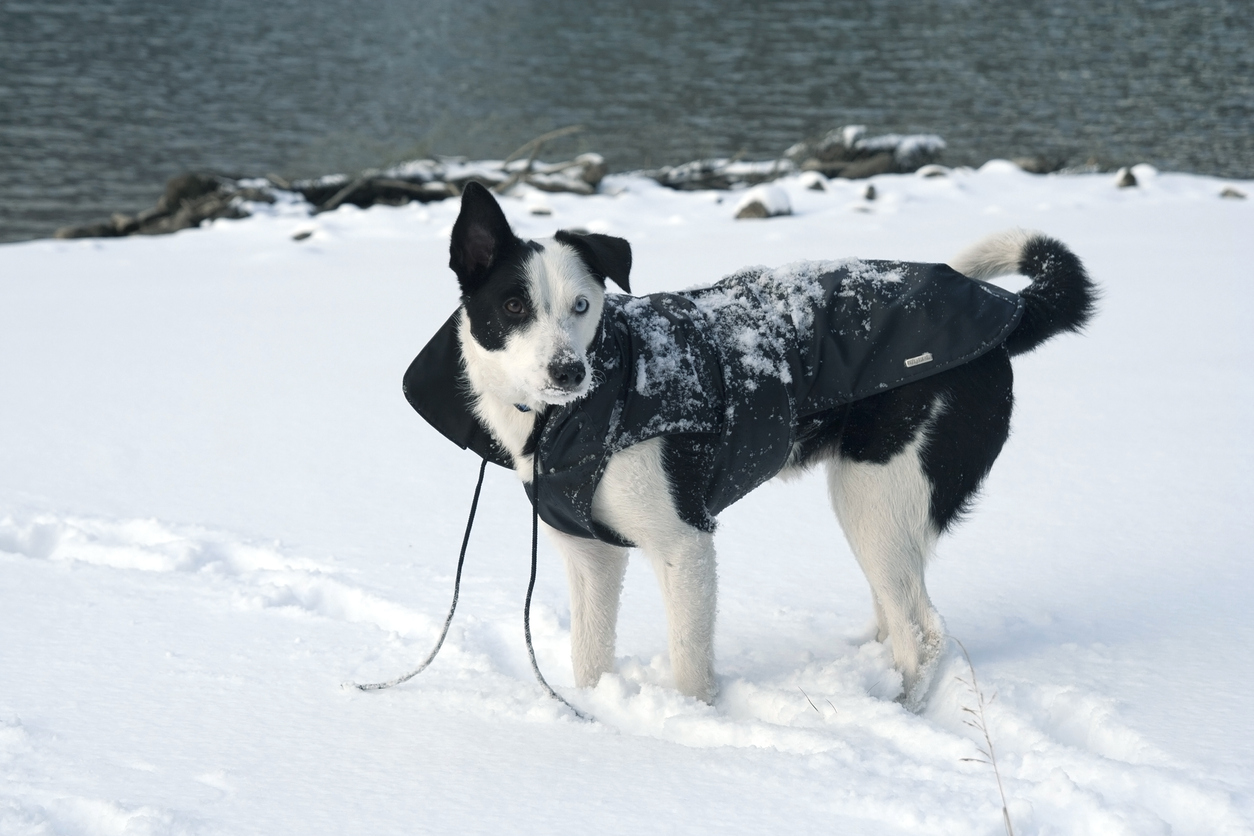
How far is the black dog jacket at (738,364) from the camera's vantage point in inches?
112

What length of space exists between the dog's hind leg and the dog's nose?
101 centimetres

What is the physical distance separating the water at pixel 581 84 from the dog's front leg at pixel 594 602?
10.8 metres

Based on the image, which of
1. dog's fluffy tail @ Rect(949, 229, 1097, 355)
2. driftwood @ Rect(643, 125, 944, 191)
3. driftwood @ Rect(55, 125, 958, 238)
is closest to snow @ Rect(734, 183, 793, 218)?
driftwood @ Rect(55, 125, 958, 238)

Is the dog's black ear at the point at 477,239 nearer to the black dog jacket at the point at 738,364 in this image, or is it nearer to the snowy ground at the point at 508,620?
the black dog jacket at the point at 738,364

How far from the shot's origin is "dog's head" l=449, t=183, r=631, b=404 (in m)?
2.65

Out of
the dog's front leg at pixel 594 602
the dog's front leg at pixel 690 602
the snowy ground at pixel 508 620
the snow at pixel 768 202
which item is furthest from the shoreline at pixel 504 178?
the dog's front leg at pixel 690 602

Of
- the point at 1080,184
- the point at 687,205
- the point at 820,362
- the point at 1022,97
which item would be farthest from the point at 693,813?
the point at 1022,97

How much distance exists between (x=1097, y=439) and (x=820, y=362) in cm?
241

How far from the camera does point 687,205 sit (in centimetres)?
1070

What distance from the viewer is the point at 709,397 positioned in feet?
9.63

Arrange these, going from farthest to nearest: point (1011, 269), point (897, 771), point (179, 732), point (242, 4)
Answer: point (242, 4)
point (1011, 269)
point (179, 732)
point (897, 771)

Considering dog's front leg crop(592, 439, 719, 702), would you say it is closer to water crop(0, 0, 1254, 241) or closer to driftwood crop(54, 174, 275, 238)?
driftwood crop(54, 174, 275, 238)

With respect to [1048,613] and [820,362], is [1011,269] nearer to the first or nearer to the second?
[820,362]

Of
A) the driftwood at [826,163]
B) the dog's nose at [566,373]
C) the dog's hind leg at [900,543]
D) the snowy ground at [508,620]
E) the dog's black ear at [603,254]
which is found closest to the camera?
the snowy ground at [508,620]
